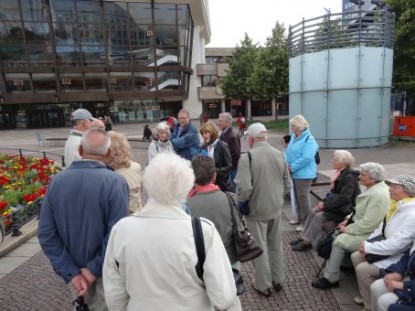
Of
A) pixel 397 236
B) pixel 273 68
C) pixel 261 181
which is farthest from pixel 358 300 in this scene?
pixel 273 68

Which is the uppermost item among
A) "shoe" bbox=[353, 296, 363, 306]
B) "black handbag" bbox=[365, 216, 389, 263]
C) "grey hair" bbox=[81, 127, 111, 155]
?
"grey hair" bbox=[81, 127, 111, 155]

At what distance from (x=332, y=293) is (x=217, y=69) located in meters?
45.9

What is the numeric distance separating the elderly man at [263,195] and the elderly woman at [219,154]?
136cm

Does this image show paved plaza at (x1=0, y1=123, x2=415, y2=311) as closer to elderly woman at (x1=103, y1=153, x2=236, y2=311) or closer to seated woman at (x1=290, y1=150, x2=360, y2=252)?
Result: seated woman at (x1=290, y1=150, x2=360, y2=252)

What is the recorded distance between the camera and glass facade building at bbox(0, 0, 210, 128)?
117 ft

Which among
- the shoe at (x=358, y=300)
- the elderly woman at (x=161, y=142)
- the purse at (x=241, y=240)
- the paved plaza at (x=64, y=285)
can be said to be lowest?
the paved plaza at (x=64, y=285)

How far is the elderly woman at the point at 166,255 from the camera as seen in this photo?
5.84 ft

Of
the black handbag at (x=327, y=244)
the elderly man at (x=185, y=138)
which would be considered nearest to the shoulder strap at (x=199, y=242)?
the black handbag at (x=327, y=244)

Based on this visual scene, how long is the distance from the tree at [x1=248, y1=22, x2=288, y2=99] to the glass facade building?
13.5 metres

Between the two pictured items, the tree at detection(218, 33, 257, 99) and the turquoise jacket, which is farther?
the tree at detection(218, 33, 257, 99)

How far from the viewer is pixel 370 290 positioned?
3.32 meters

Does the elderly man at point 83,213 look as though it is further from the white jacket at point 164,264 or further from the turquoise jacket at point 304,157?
the turquoise jacket at point 304,157

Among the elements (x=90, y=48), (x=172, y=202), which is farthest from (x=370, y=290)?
(x=90, y=48)

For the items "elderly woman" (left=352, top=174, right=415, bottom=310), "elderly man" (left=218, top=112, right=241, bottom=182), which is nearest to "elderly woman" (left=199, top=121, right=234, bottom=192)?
"elderly man" (left=218, top=112, right=241, bottom=182)
